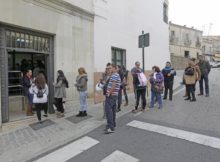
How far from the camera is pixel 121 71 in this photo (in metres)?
11.0

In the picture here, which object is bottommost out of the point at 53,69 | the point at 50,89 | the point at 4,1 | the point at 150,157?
the point at 150,157

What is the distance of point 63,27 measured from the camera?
11102mm

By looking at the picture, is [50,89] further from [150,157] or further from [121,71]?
[150,157]

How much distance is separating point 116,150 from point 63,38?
20.1 ft

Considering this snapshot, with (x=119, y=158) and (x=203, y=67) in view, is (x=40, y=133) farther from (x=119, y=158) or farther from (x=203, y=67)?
(x=203, y=67)

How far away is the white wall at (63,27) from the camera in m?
8.93

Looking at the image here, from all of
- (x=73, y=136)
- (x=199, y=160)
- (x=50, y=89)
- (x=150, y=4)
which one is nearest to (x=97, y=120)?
(x=73, y=136)

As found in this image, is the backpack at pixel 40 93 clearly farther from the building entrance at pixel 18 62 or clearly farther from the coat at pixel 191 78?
the coat at pixel 191 78

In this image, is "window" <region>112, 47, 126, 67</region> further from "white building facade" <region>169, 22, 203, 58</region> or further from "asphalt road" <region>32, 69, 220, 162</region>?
"white building facade" <region>169, 22, 203, 58</region>

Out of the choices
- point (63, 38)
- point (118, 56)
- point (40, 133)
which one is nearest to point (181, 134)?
point (40, 133)

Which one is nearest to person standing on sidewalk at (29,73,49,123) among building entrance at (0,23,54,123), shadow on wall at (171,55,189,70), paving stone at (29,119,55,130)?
paving stone at (29,119,55,130)

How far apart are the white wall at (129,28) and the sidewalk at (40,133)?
4505mm

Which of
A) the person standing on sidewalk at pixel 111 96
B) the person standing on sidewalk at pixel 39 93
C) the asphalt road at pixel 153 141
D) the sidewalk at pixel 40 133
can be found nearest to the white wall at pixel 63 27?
the person standing on sidewalk at pixel 39 93

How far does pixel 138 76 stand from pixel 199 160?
4.84 metres
